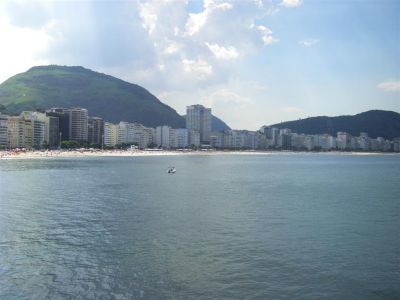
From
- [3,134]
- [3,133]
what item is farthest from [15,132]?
[3,133]

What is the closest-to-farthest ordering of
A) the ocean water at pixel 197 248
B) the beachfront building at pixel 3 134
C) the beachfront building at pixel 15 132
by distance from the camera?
1. the ocean water at pixel 197 248
2. the beachfront building at pixel 3 134
3. the beachfront building at pixel 15 132

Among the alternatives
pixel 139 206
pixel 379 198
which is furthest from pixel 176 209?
pixel 379 198

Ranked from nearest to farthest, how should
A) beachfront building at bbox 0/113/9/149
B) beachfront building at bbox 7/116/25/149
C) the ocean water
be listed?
the ocean water
beachfront building at bbox 0/113/9/149
beachfront building at bbox 7/116/25/149

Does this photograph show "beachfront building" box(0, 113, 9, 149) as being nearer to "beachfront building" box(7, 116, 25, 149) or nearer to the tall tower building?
the tall tower building

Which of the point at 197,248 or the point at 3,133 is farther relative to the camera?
the point at 3,133

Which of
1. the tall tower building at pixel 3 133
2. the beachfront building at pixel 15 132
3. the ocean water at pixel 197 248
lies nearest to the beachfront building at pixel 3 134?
the tall tower building at pixel 3 133

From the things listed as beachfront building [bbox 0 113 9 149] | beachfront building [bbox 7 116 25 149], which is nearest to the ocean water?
beachfront building [bbox 0 113 9 149]

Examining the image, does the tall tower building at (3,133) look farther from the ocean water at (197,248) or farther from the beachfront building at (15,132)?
the ocean water at (197,248)

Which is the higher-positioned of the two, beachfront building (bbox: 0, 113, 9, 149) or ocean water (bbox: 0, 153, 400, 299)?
beachfront building (bbox: 0, 113, 9, 149)

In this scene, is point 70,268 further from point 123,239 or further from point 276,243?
point 276,243

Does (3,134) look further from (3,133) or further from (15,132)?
(15,132)

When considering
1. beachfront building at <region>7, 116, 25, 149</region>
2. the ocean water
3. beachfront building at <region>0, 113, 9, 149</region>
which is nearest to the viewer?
the ocean water
